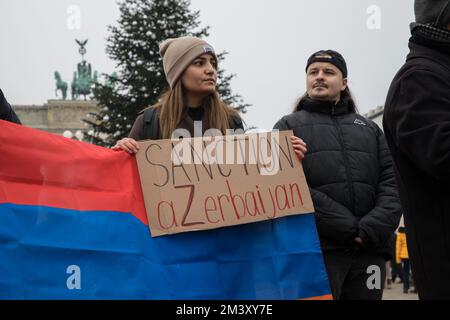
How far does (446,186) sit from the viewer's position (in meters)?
2.83

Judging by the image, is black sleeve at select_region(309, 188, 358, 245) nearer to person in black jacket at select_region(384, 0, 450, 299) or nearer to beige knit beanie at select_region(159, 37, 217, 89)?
beige knit beanie at select_region(159, 37, 217, 89)

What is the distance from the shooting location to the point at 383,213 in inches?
170

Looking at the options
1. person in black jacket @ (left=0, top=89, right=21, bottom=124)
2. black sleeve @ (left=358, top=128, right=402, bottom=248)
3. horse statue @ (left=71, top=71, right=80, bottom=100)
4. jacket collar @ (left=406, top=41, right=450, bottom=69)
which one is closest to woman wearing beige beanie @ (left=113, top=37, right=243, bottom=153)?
person in black jacket @ (left=0, top=89, right=21, bottom=124)

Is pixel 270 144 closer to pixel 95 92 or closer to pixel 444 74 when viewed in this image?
pixel 444 74

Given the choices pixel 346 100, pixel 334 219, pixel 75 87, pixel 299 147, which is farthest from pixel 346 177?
pixel 75 87

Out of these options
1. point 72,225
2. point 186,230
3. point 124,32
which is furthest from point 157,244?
point 124,32

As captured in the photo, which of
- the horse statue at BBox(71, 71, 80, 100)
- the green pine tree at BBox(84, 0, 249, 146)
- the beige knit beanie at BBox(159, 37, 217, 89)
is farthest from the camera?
the horse statue at BBox(71, 71, 80, 100)

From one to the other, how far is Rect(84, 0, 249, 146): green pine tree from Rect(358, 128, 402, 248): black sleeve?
707 inches

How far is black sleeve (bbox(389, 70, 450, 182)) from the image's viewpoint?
2775 mm

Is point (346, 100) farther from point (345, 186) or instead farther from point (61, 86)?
point (61, 86)

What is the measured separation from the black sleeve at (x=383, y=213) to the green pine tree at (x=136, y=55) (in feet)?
58.9

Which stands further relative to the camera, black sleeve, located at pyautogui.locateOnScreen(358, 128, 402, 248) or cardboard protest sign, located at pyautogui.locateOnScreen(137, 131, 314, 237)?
black sleeve, located at pyautogui.locateOnScreen(358, 128, 402, 248)

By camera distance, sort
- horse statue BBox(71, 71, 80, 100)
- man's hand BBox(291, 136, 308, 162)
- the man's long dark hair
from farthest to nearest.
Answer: horse statue BBox(71, 71, 80, 100) → the man's long dark hair → man's hand BBox(291, 136, 308, 162)

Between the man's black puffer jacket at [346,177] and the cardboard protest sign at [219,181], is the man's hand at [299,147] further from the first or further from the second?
the man's black puffer jacket at [346,177]
